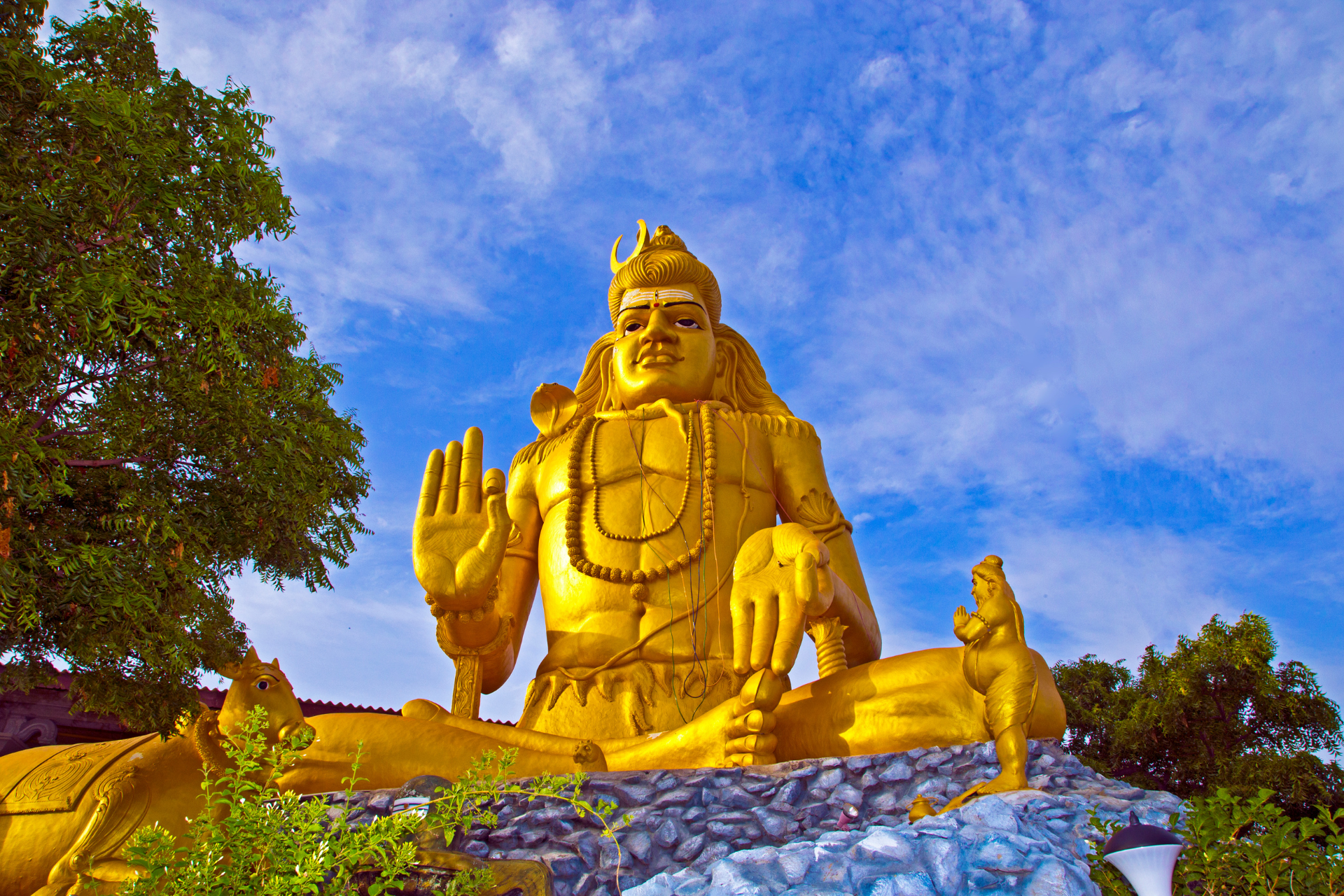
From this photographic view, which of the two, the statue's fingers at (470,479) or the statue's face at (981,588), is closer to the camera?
the statue's face at (981,588)

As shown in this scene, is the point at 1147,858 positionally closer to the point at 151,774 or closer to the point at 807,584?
the point at 807,584

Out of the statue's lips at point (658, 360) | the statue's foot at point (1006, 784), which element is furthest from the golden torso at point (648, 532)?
the statue's foot at point (1006, 784)

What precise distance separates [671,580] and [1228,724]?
768cm

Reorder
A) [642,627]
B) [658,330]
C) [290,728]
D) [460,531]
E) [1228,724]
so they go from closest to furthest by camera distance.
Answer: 1. [290,728]
2. [460,531]
3. [642,627]
4. [658,330]
5. [1228,724]

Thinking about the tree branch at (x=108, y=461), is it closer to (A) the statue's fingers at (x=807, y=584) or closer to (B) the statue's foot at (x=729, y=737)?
(B) the statue's foot at (x=729, y=737)

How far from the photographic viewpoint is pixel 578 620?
185 inches

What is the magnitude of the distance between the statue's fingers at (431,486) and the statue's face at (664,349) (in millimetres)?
1314

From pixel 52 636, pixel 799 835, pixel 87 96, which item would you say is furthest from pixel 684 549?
pixel 87 96

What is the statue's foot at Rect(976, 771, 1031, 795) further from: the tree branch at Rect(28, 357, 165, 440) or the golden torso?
the tree branch at Rect(28, 357, 165, 440)

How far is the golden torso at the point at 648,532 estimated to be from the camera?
180 inches

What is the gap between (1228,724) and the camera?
9.62m

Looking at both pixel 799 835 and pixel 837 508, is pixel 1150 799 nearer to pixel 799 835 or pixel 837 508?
pixel 799 835

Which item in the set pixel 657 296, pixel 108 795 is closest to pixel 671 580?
pixel 657 296

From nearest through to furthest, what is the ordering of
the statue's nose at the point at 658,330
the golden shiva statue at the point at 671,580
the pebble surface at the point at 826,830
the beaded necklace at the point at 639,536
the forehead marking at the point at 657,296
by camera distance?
1. the pebble surface at the point at 826,830
2. the golden shiva statue at the point at 671,580
3. the beaded necklace at the point at 639,536
4. the statue's nose at the point at 658,330
5. the forehead marking at the point at 657,296
